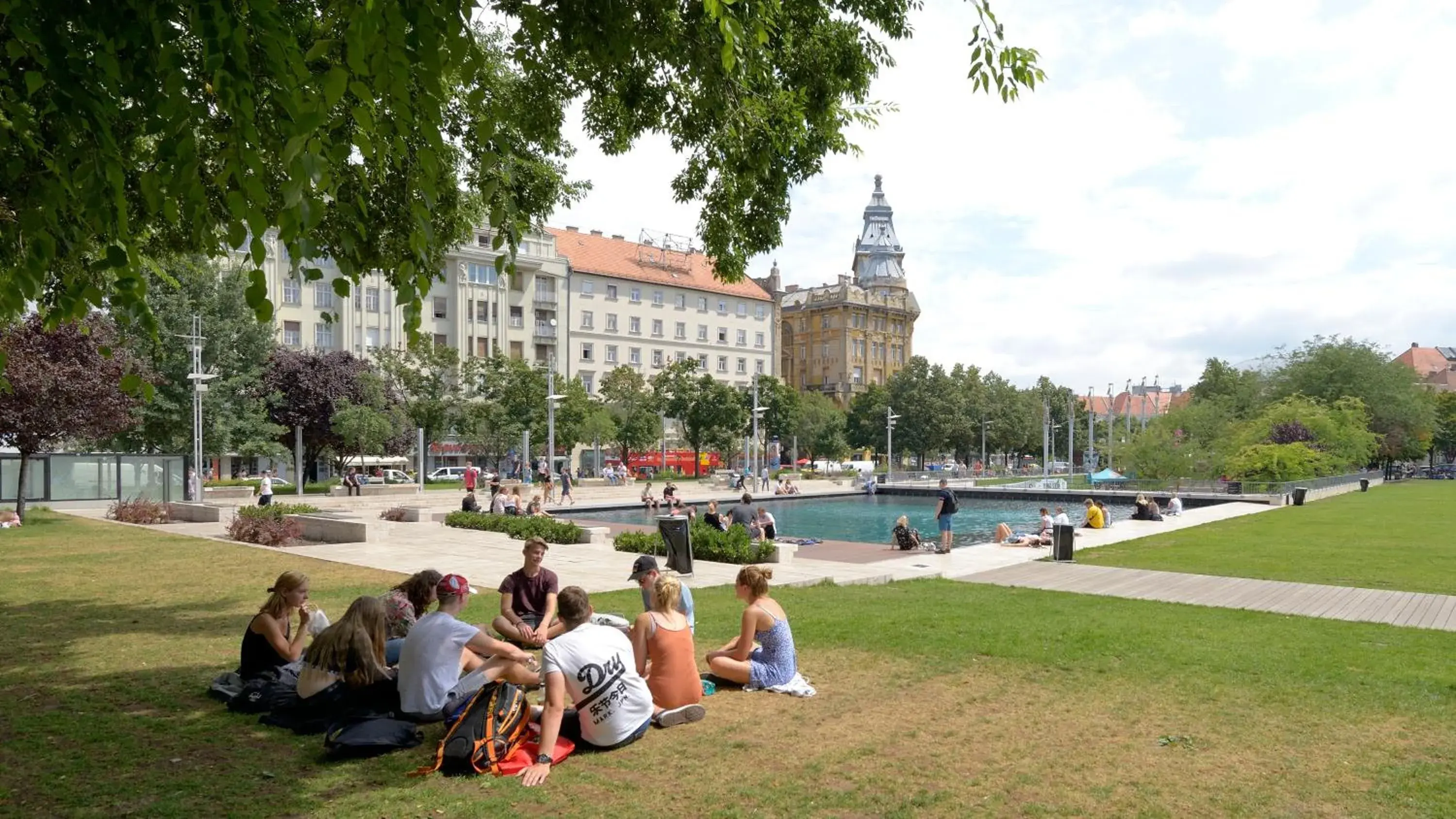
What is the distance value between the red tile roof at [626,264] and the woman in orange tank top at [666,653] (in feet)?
226

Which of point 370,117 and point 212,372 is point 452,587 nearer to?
point 370,117

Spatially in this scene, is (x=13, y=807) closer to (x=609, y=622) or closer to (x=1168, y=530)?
(x=609, y=622)

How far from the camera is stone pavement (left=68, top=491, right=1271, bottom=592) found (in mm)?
15570

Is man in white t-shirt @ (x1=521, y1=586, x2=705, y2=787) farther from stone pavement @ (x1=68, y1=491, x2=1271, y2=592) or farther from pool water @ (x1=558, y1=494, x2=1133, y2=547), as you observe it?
pool water @ (x1=558, y1=494, x2=1133, y2=547)

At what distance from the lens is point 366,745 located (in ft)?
19.8

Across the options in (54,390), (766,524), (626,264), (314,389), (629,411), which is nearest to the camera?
(766,524)

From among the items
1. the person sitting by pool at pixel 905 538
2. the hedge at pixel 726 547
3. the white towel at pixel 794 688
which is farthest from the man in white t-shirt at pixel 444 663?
the person sitting by pool at pixel 905 538

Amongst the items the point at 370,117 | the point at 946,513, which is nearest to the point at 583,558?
the point at 946,513

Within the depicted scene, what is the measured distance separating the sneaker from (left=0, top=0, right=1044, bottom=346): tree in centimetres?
343

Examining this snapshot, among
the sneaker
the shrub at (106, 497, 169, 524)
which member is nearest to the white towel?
the sneaker

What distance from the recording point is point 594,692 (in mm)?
6148

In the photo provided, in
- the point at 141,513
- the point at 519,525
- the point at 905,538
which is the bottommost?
the point at 905,538

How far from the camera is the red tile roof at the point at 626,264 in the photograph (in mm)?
78000

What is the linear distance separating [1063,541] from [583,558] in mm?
9087
